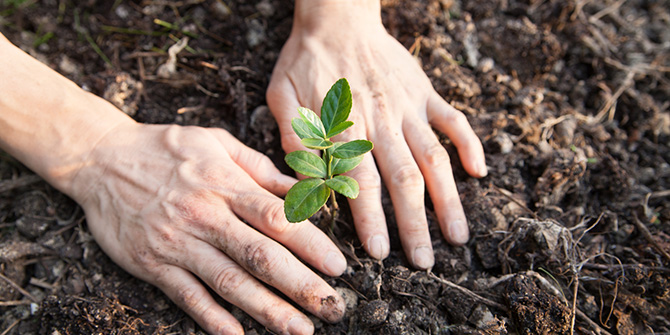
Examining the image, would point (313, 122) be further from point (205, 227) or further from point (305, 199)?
point (205, 227)

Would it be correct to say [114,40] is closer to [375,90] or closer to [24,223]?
[24,223]

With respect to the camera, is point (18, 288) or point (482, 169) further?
point (482, 169)

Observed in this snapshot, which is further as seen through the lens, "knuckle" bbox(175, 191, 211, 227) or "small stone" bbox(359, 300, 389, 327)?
"knuckle" bbox(175, 191, 211, 227)

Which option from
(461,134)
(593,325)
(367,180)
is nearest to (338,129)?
(367,180)

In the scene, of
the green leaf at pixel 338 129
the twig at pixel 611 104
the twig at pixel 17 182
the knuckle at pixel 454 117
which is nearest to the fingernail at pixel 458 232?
the knuckle at pixel 454 117

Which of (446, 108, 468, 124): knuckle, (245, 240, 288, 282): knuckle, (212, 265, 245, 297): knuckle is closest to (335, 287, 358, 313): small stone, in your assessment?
(245, 240, 288, 282): knuckle

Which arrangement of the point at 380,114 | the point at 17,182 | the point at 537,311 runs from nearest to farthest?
the point at 537,311, the point at 380,114, the point at 17,182

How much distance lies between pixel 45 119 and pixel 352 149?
4.57ft

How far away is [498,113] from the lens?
2.19 m

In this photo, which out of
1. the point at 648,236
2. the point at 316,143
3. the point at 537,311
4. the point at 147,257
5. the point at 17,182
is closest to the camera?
the point at 316,143

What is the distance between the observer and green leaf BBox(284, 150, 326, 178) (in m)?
1.30

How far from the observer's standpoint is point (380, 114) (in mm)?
1883

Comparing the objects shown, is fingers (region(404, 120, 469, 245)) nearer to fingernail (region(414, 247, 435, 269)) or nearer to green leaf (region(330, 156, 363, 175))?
fingernail (region(414, 247, 435, 269))

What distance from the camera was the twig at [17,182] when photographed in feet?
6.57
